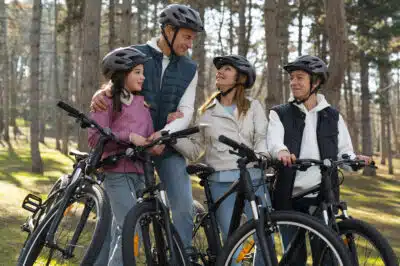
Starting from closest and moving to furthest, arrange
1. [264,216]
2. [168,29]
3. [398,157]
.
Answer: [264,216]
[168,29]
[398,157]

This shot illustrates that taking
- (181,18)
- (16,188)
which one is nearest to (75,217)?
(181,18)

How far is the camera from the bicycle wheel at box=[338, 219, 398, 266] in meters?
3.89

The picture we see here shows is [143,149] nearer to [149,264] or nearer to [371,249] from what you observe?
[149,264]

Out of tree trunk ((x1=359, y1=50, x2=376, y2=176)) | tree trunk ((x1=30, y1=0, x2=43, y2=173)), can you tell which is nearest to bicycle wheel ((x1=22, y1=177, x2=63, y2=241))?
tree trunk ((x1=30, y1=0, x2=43, y2=173))

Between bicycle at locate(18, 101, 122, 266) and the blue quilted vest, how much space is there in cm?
76

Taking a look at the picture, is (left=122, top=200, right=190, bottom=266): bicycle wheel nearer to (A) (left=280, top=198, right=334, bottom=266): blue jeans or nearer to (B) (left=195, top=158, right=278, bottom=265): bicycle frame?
(B) (left=195, top=158, right=278, bottom=265): bicycle frame

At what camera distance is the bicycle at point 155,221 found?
4062 mm

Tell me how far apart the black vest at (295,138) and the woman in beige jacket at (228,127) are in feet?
0.78

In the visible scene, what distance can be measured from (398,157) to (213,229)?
5233 centimetres

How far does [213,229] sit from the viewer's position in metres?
4.95

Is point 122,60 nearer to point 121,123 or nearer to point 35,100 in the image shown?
point 121,123

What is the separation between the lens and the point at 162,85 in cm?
482

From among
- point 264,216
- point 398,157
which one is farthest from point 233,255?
point 398,157

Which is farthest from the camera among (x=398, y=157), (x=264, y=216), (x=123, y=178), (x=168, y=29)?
(x=398, y=157)
